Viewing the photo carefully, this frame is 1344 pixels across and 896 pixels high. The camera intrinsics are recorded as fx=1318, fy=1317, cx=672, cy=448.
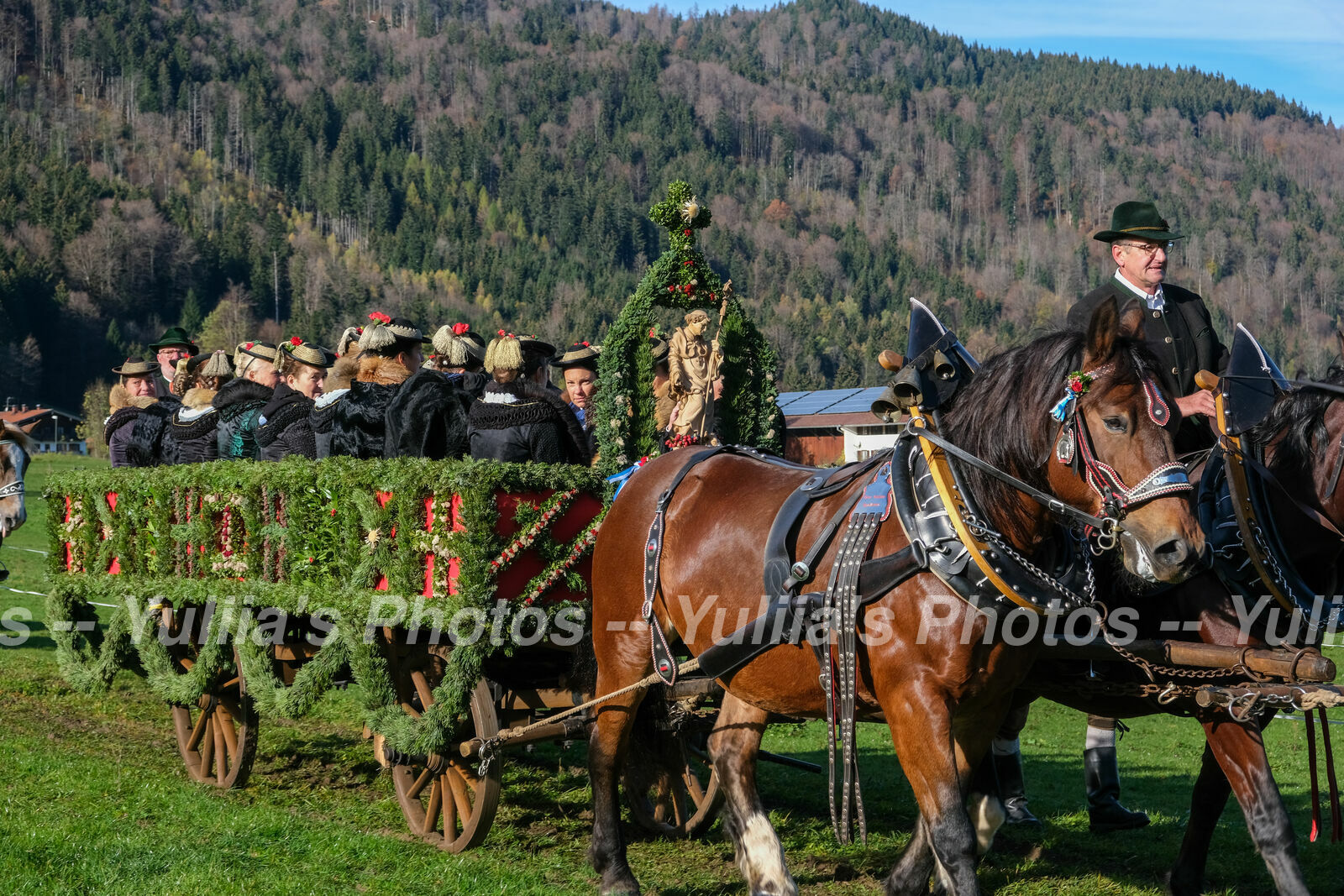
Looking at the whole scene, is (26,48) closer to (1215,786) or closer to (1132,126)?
(1132,126)

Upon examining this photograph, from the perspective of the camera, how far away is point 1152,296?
5.93 metres

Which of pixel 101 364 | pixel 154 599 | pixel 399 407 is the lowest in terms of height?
pixel 101 364

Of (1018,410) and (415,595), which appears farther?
(415,595)

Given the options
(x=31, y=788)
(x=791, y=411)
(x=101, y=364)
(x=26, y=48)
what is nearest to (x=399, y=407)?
(x=31, y=788)

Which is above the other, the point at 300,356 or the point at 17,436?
the point at 300,356

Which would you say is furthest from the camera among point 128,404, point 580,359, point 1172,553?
point 128,404

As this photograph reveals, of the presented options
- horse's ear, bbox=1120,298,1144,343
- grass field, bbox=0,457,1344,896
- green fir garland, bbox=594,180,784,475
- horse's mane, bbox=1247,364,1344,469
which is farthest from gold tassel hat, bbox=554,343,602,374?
horse's ear, bbox=1120,298,1144,343

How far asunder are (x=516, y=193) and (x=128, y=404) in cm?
14550

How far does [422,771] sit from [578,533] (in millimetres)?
1644

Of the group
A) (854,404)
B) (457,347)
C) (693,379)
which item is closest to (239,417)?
(457,347)

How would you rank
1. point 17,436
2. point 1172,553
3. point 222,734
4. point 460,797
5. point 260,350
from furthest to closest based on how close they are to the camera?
point 260,350 → point 17,436 → point 222,734 → point 460,797 → point 1172,553

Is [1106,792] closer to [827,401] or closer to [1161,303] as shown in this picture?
[1161,303]

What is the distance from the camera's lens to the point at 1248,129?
196750 mm

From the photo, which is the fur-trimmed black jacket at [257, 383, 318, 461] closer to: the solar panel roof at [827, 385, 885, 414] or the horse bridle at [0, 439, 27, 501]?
the horse bridle at [0, 439, 27, 501]
